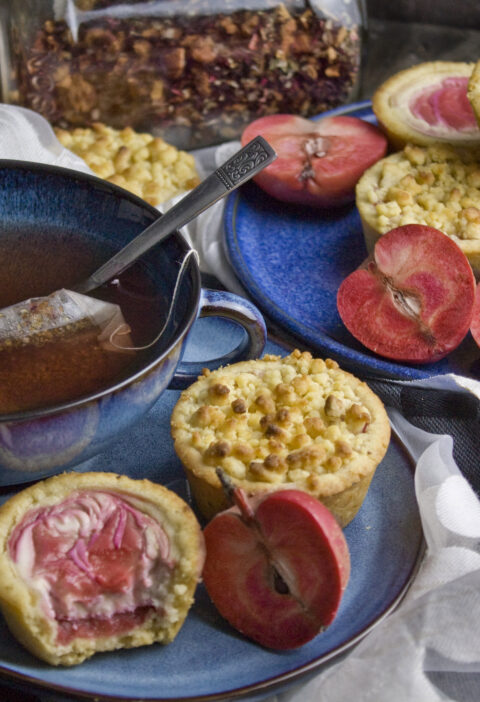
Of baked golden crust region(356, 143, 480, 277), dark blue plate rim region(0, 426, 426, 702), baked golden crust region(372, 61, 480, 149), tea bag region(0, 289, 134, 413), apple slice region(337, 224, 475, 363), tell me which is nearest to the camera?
dark blue plate rim region(0, 426, 426, 702)

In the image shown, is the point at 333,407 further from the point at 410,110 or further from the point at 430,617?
the point at 410,110

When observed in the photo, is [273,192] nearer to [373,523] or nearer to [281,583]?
[373,523]

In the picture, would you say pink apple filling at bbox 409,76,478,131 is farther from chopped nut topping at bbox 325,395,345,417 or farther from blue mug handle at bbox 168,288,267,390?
chopped nut topping at bbox 325,395,345,417

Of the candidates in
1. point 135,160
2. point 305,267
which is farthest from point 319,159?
point 135,160

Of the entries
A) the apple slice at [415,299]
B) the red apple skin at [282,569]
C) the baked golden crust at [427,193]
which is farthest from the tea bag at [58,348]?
the baked golden crust at [427,193]

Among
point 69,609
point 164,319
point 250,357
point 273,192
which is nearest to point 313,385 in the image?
point 250,357

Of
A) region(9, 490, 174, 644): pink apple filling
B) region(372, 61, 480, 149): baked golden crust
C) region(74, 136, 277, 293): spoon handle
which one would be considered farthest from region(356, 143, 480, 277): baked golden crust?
region(9, 490, 174, 644): pink apple filling

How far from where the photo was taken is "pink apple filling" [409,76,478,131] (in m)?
2.03

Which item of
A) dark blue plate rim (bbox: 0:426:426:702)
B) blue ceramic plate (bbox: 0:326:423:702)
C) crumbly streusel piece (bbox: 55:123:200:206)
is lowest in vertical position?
blue ceramic plate (bbox: 0:326:423:702)

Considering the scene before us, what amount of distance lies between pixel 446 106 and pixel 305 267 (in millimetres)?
514

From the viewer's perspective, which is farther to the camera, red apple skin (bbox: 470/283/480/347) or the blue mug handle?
red apple skin (bbox: 470/283/480/347)

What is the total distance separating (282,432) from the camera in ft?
4.18

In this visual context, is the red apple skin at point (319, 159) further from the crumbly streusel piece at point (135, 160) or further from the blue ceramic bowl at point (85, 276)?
the blue ceramic bowl at point (85, 276)

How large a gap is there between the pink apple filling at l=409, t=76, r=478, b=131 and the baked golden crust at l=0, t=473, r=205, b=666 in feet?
4.01
